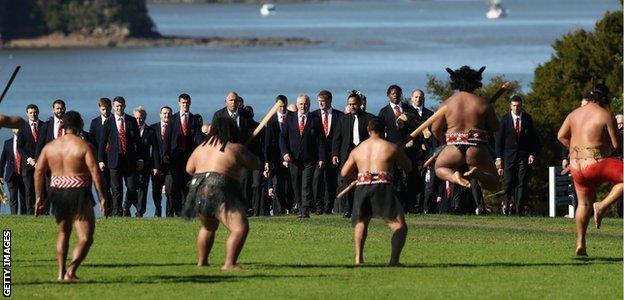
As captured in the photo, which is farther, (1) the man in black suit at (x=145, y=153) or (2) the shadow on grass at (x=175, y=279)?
(1) the man in black suit at (x=145, y=153)

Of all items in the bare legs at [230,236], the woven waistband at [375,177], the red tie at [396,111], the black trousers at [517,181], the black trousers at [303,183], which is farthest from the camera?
the black trousers at [517,181]

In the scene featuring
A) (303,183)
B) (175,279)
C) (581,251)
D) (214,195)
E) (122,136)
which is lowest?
(175,279)

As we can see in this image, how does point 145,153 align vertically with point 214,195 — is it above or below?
above

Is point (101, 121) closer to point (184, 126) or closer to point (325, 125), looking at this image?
point (184, 126)

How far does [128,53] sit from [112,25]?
8.40m

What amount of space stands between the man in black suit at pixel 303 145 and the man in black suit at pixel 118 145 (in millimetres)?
2369

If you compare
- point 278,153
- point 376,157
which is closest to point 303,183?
point 278,153

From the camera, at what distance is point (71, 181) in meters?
17.9

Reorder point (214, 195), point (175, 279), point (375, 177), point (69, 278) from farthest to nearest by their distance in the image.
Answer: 1. point (375, 177)
2. point (175, 279)
3. point (214, 195)
4. point (69, 278)

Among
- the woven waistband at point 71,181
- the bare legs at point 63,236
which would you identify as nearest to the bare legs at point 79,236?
the bare legs at point 63,236

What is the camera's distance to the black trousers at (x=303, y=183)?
27108 mm

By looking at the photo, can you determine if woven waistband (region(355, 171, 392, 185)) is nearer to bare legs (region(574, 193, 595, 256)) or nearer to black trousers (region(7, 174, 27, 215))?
bare legs (region(574, 193, 595, 256))

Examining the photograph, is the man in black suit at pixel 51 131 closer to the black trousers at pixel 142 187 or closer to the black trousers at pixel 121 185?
the black trousers at pixel 121 185

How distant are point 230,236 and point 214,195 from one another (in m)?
0.50
